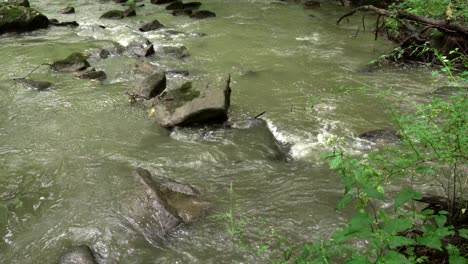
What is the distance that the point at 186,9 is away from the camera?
51.8ft

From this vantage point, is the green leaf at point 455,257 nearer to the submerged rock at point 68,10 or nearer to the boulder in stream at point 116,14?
the boulder in stream at point 116,14

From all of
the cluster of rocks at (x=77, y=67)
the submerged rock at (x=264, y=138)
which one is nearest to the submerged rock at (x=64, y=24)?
the cluster of rocks at (x=77, y=67)

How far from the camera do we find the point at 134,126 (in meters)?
6.67

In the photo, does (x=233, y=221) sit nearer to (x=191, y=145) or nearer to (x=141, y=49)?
(x=191, y=145)

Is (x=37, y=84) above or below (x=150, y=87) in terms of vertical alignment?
below

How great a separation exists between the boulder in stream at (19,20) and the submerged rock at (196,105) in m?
8.01

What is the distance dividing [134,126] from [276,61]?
4462mm

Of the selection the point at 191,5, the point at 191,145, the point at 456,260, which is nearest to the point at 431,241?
the point at 456,260

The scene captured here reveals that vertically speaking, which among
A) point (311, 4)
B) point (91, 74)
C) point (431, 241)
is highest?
point (431, 241)

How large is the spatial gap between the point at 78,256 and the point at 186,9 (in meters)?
13.5

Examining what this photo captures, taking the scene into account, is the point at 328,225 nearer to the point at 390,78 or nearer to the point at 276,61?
the point at 390,78

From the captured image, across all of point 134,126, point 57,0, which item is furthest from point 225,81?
point 57,0

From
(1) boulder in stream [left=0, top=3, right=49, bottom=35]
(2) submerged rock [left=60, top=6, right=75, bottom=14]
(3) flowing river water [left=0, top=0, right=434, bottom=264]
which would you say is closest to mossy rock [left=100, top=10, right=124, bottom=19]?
(2) submerged rock [left=60, top=6, right=75, bottom=14]

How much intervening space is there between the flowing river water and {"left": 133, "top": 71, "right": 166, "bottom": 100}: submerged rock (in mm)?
372
